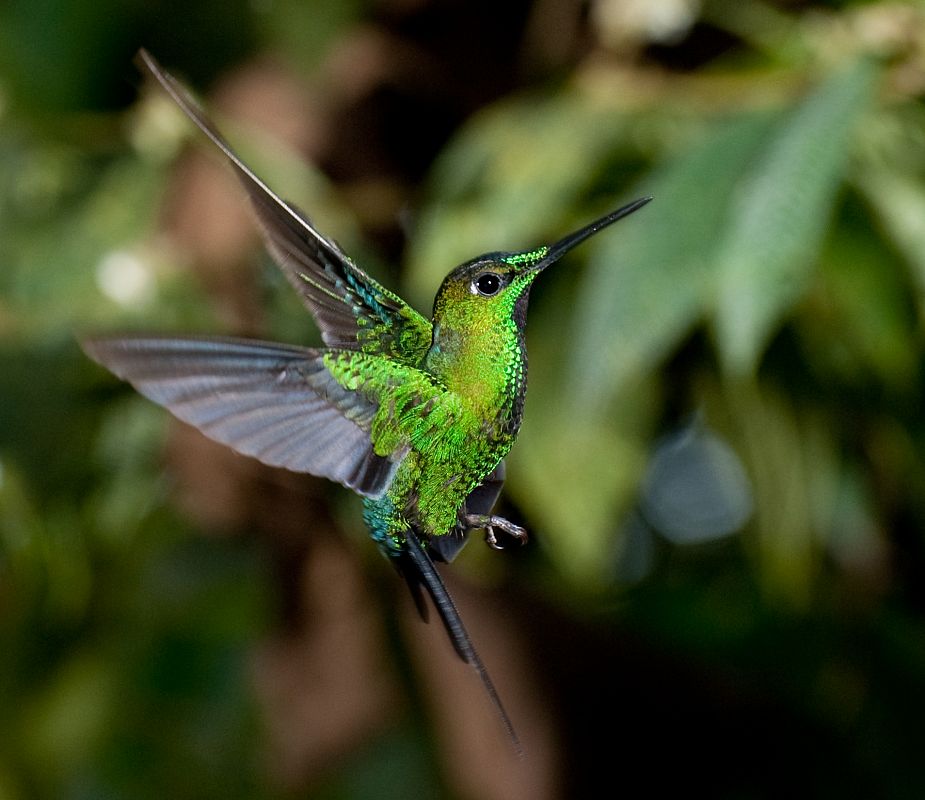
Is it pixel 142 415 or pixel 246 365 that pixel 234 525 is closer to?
pixel 142 415

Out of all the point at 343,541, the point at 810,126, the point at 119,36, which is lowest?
the point at 343,541

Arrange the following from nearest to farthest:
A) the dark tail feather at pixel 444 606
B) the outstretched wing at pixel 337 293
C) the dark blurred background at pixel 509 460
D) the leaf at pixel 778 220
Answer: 1. the dark tail feather at pixel 444 606
2. the outstretched wing at pixel 337 293
3. the leaf at pixel 778 220
4. the dark blurred background at pixel 509 460

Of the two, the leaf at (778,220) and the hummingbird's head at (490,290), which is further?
the leaf at (778,220)

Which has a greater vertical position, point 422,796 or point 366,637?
point 366,637

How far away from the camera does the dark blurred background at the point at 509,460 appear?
141 centimetres

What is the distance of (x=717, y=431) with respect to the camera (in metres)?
1.72

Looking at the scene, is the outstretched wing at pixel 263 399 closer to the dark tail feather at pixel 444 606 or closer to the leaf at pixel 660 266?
the dark tail feather at pixel 444 606

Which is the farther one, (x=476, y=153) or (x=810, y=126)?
(x=476, y=153)

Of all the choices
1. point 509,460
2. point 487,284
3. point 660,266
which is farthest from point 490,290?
point 509,460

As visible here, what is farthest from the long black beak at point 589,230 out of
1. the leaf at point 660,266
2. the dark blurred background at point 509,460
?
the dark blurred background at point 509,460

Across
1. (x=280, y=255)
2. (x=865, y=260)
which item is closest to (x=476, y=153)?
(x=865, y=260)

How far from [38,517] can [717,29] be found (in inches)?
46.5

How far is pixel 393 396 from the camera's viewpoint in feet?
1.26

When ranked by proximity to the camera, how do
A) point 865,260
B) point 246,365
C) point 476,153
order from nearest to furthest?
point 246,365, point 865,260, point 476,153
